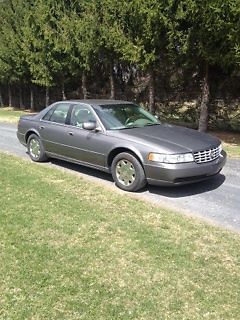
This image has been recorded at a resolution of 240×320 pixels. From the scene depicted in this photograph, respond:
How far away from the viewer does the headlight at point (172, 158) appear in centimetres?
591

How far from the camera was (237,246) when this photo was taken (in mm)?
4297

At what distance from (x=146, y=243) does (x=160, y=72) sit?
467 inches

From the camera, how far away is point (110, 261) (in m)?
3.93

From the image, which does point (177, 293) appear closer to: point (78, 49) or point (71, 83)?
point (78, 49)

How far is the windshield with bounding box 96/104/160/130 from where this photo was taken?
6.97m

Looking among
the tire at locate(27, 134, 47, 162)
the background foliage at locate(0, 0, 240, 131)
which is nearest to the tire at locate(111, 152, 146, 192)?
the tire at locate(27, 134, 47, 162)

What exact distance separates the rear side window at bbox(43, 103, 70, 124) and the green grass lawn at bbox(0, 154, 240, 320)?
2.35 m

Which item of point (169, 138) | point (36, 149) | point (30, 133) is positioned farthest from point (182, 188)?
point (30, 133)

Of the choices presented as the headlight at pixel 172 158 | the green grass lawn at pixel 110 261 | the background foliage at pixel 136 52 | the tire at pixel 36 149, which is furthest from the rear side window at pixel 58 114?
the background foliage at pixel 136 52

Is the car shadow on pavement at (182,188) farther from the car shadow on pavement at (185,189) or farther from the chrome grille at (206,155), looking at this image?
the chrome grille at (206,155)

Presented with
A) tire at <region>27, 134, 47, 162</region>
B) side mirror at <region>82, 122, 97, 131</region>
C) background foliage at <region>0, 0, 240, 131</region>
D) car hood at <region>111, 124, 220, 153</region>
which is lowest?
tire at <region>27, 134, 47, 162</region>

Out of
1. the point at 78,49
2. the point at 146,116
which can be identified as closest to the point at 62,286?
the point at 146,116

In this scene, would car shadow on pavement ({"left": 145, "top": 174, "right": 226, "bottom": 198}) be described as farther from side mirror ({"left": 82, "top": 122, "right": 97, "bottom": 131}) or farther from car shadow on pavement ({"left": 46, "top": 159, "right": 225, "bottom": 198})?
side mirror ({"left": 82, "top": 122, "right": 97, "bottom": 131})

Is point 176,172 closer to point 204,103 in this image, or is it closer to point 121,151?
point 121,151
